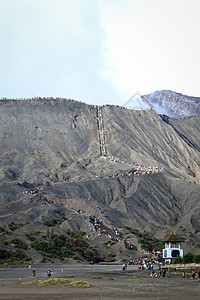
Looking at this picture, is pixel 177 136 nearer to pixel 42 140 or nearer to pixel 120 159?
pixel 120 159

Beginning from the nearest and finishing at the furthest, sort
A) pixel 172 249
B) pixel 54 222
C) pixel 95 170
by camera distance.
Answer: pixel 172 249 → pixel 54 222 → pixel 95 170

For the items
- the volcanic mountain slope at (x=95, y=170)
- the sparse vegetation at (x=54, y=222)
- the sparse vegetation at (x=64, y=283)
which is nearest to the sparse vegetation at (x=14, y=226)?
the volcanic mountain slope at (x=95, y=170)

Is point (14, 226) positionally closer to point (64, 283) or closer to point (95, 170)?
point (64, 283)

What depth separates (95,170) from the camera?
146m

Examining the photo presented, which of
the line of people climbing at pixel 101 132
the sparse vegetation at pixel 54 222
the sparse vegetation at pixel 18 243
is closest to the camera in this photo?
the sparse vegetation at pixel 18 243

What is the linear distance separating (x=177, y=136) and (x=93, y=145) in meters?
35.9

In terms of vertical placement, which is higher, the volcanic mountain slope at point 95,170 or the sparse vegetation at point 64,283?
the volcanic mountain slope at point 95,170

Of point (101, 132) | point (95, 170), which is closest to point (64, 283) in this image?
point (95, 170)

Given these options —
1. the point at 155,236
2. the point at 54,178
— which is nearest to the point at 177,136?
the point at 54,178

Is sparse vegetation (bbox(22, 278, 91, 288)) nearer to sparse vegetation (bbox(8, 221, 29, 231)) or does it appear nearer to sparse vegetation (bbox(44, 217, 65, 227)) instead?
sparse vegetation (bbox(8, 221, 29, 231))

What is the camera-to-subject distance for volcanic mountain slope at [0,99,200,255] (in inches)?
4156

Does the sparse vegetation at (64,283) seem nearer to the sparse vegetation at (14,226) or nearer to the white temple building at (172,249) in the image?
the white temple building at (172,249)

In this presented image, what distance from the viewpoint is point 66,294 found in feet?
89.4

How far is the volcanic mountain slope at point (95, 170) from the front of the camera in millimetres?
105562
